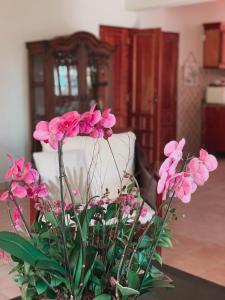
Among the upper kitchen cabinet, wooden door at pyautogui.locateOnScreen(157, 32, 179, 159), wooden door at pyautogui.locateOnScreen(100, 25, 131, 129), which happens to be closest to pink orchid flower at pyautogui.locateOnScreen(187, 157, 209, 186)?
wooden door at pyautogui.locateOnScreen(100, 25, 131, 129)

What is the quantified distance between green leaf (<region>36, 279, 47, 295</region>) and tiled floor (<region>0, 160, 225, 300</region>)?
162 centimetres

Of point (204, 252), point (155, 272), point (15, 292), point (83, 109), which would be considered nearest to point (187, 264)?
point (204, 252)

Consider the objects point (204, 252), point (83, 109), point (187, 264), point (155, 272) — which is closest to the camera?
point (155, 272)

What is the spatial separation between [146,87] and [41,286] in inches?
224

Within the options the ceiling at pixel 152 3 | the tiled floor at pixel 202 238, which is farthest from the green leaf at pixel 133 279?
→ the ceiling at pixel 152 3

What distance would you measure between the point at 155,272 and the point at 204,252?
7.29ft

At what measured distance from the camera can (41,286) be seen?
1208 millimetres

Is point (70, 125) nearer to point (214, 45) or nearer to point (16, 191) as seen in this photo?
point (16, 191)

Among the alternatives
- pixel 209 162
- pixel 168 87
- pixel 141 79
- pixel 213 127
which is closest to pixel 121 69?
pixel 141 79

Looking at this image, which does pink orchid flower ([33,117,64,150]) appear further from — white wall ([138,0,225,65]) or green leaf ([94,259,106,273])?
white wall ([138,0,225,65])

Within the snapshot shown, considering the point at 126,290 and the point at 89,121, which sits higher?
the point at 89,121

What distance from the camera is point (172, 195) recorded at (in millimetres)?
1096

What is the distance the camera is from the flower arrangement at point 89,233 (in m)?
1.07

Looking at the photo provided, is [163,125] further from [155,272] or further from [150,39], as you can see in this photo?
A: [155,272]
